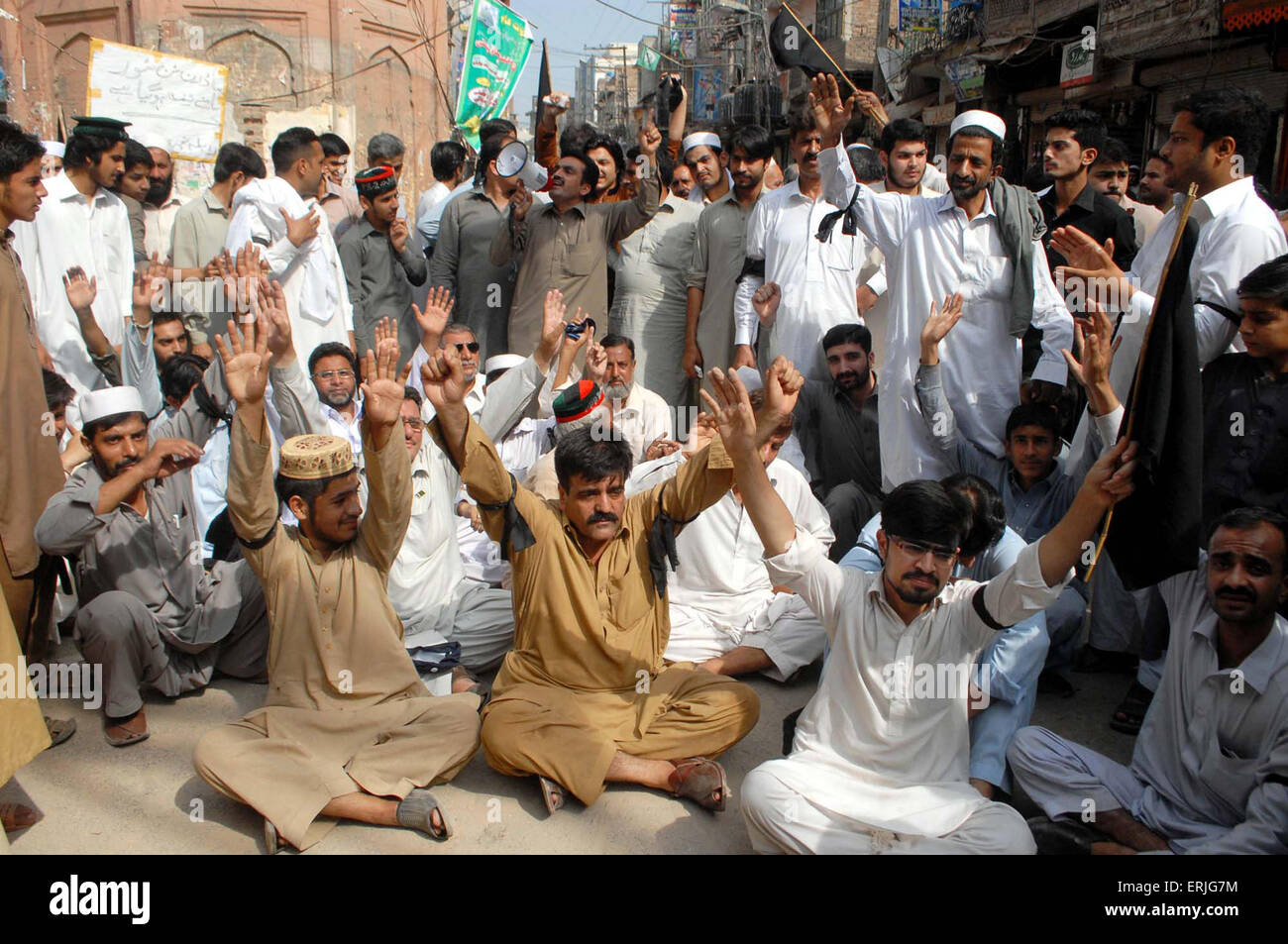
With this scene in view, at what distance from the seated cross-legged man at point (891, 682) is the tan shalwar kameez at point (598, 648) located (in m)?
0.44

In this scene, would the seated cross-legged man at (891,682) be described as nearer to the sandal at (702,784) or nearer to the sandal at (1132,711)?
the sandal at (702,784)

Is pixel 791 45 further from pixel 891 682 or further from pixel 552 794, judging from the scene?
pixel 552 794

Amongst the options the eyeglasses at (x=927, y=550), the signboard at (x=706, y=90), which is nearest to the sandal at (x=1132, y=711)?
the eyeglasses at (x=927, y=550)

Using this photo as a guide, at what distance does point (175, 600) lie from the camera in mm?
4098

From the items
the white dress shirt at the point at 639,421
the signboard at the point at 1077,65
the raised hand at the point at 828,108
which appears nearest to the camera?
the raised hand at the point at 828,108

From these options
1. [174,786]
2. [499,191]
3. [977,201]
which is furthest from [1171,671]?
[499,191]

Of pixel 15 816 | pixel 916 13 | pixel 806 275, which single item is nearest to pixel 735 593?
pixel 806 275

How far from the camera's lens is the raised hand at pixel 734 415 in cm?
307

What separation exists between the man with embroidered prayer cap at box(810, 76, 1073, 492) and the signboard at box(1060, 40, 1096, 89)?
30.6 ft

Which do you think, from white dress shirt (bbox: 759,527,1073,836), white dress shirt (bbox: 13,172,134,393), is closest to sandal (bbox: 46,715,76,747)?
white dress shirt (bbox: 13,172,134,393)

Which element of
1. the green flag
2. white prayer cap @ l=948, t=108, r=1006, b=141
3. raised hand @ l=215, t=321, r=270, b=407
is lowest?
raised hand @ l=215, t=321, r=270, b=407

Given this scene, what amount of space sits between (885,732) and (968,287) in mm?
2432

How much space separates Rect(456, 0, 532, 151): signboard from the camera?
12.5 metres

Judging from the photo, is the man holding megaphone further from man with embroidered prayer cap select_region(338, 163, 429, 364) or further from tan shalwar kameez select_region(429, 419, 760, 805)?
tan shalwar kameez select_region(429, 419, 760, 805)
